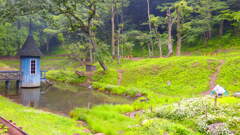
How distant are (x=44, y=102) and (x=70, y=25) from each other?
10.8 meters

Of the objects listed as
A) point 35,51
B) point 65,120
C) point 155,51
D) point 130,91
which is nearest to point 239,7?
point 155,51

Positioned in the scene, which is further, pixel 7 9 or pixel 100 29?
pixel 100 29

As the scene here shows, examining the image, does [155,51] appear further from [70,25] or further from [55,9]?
[55,9]

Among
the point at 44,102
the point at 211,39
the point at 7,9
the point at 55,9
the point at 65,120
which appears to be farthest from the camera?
the point at 211,39

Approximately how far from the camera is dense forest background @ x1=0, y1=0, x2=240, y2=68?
66.1 ft

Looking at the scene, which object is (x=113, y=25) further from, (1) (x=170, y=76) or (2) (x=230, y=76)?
(2) (x=230, y=76)

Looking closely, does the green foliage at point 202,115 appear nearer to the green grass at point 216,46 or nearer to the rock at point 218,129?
the rock at point 218,129

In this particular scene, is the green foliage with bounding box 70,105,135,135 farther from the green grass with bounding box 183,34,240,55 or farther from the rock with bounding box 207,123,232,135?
the green grass with bounding box 183,34,240,55

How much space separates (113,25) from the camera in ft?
116

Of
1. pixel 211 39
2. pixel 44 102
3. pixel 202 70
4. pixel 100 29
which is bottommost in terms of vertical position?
pixel 44 102

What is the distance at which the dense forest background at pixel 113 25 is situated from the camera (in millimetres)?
20156

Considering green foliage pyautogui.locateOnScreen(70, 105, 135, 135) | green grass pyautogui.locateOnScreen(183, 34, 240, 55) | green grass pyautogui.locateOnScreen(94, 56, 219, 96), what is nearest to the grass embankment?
green foliage pyautogui.locateOnScreen(70, 105, 135, 135)

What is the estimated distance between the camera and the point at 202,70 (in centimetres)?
2130

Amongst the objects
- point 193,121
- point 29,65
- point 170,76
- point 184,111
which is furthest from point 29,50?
point 193,121
